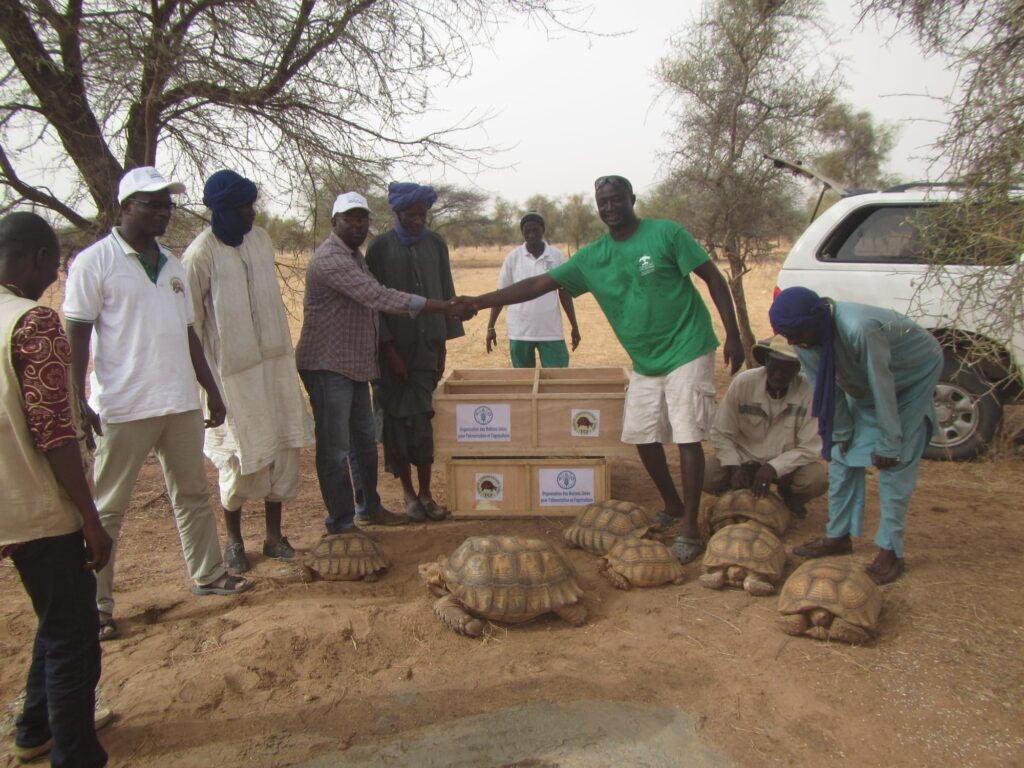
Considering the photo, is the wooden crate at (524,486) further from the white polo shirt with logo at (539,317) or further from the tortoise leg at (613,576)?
the white polo shirt with logo at (539,317)

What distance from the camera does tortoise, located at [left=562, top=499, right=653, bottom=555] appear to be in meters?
4.80

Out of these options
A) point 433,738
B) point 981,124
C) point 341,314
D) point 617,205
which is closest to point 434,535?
point 341,314

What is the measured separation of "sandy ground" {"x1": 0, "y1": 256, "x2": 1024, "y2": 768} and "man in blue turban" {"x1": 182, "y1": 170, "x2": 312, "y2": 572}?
0.55 m

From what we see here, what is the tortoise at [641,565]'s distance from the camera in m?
4.36

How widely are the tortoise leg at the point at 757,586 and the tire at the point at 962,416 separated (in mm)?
3269

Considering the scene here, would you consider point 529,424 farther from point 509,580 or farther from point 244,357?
point 244,357

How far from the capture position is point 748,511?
16.2ft

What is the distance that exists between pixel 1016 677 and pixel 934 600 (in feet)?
2.16

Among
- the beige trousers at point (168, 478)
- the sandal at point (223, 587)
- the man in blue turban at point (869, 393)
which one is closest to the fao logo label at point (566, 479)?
the man in blue turban at point (869, 393)

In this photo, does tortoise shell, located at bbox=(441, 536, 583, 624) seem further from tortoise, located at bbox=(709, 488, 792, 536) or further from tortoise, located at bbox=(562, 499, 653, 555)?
tortoise, located at bbox=(709, 488, 792, 536)

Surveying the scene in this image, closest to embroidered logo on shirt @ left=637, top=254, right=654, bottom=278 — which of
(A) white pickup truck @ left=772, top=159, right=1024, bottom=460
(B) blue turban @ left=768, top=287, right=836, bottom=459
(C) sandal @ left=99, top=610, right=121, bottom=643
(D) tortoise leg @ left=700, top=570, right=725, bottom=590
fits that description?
(B) blue turban @ left=768, top=287, right=836, bottom=459

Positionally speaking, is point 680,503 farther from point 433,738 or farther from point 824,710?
point 433,738

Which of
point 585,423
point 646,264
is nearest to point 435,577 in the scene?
point 585,423

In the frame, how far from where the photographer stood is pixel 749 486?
5.30 m
